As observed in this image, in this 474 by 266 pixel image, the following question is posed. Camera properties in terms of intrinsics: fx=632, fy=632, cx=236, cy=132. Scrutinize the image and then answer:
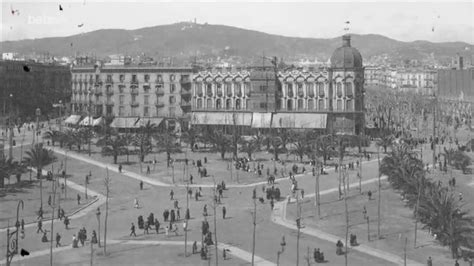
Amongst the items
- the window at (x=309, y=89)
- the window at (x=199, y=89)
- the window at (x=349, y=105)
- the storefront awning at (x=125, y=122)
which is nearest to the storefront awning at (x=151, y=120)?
the storefront awning at (x=125, y=122)

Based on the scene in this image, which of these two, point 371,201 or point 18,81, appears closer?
point 371,201

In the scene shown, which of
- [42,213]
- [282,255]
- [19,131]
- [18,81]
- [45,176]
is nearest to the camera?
[282,255]

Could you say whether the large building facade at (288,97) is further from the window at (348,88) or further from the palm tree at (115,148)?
the palm tree at (115,148)

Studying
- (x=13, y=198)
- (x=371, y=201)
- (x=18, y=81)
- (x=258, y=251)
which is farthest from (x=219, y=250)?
(x=18, y=81)

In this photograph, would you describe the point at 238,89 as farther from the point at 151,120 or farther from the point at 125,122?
the point at 125,122

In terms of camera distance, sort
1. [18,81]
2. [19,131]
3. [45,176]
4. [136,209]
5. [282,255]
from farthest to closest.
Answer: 1. [18,81]
2. [19,131]
3. [45,176]
4. [136,209]
5. [282,255]

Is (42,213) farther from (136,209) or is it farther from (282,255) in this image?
(282,255)

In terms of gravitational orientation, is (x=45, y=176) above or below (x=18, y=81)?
below

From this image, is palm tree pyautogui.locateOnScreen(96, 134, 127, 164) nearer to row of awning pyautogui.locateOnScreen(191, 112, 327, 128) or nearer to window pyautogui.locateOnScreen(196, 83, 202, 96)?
row of awning pyautogui.locateOnScreen(191, 112, 327, 128)
